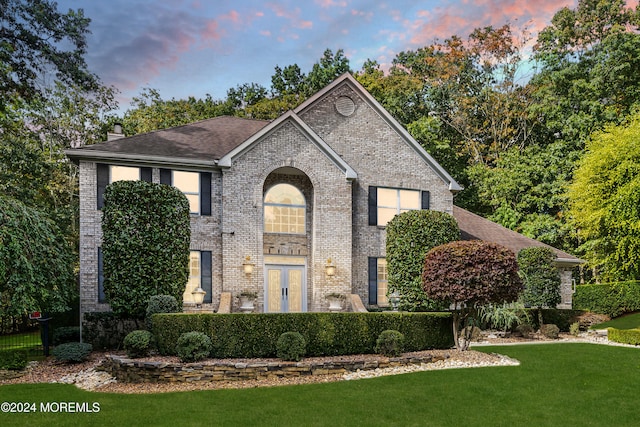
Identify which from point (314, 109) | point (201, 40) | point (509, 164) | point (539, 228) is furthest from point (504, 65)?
point (201, 40)

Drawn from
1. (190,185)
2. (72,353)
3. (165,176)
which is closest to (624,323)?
(190,185)

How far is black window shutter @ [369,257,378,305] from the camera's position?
22.0 metres

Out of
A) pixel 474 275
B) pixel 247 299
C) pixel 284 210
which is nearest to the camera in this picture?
pixel 474 275

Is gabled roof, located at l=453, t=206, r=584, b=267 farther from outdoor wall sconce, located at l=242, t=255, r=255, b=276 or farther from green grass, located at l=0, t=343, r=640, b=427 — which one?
green grass, located at l=0, t=343, r=640, b=427

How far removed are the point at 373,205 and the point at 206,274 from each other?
24.9ft

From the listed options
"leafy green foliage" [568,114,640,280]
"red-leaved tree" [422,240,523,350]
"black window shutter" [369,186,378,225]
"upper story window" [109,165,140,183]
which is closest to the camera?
"red-leaved tree" [422,240,523,350]

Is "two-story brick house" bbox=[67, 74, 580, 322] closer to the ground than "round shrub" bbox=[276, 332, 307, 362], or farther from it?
farther from it

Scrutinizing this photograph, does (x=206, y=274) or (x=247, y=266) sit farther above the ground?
(x=247, y=266)

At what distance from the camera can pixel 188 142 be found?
21406 millimetres

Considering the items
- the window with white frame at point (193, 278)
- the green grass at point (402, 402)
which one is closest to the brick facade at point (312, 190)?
the window with white frame at point (193, 278)

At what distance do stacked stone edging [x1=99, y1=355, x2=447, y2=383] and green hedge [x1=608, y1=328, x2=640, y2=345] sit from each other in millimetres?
11922

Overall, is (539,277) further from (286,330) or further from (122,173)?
(122,173)

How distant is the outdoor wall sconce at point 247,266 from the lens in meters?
19.5

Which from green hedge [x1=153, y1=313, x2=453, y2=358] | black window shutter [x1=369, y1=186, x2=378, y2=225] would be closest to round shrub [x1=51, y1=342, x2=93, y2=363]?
green hedge [x1=153, y1=313, x2=453, y2=358]
